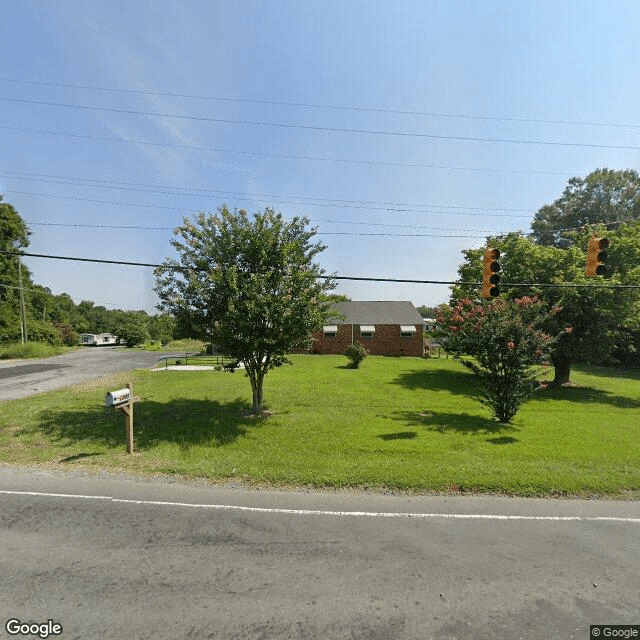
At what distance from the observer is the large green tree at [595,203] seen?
39906 mm

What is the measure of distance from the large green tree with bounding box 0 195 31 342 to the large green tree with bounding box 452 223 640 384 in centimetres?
4605

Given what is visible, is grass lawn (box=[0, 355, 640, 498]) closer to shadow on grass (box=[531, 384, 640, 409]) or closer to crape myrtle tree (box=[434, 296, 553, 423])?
shadow on grass (box=[531, 384, 640, 409])

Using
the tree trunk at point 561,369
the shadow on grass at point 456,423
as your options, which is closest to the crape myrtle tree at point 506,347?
the shadow on grass at point 456,423

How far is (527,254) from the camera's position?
18219mm

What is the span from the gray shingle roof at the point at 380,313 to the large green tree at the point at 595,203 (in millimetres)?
19841

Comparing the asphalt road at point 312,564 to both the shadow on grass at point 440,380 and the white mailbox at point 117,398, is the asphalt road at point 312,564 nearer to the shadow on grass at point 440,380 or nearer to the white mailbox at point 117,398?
the white mailbox at point 117,398

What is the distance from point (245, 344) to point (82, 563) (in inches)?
231

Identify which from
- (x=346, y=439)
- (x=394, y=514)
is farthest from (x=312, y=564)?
(x=346, y=439)

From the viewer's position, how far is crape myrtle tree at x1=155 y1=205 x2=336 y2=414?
902 cm

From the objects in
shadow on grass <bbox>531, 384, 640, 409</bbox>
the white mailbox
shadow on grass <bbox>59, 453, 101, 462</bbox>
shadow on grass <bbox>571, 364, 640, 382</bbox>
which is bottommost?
shadow on grass <bbox>571, 364, 640, 382</bbox>

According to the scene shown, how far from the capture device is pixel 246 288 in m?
8.95

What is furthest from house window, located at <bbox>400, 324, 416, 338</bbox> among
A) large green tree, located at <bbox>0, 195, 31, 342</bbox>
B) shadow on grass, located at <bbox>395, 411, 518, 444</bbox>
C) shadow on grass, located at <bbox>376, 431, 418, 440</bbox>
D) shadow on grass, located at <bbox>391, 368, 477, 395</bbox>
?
large green tree, located at <bbox>0, 195, 31, 342</bbox>

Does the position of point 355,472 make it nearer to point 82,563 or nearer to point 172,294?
A: point 82,563

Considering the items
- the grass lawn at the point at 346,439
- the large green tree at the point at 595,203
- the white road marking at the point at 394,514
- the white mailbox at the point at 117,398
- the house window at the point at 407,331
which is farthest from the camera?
the large green tree at the point at 595,203
